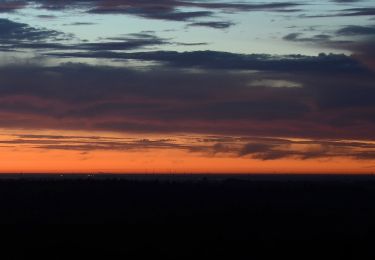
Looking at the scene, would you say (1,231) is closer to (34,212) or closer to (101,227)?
(101,227)

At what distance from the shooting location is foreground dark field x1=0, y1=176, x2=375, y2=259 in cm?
3456

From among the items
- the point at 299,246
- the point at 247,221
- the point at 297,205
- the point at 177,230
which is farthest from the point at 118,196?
the point at 299,246

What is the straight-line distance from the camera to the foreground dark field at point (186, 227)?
34.6 metres

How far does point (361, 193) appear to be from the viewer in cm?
8462

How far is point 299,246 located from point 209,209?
21.8 m

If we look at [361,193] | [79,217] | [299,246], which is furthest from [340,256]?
[361,193]

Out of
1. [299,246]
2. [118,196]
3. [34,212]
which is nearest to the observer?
[299,246]

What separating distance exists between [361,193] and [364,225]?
3723 cm

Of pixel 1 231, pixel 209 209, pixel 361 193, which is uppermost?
pixel 1 231

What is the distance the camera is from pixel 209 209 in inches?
2309

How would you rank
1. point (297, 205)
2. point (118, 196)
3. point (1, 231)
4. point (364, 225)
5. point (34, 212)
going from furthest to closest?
point (118, 196), point (297, 205), point (34, 212), point (364, 225), point (1, 231)

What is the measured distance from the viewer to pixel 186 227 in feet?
145

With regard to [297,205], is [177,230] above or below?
above

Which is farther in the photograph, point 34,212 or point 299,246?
point 34,212
